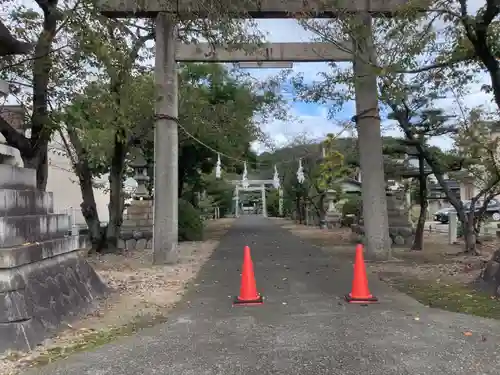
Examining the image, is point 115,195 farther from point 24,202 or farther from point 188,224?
point 24,202

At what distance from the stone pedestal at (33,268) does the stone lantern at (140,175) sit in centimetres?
1072

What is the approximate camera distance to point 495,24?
9398 millimetres

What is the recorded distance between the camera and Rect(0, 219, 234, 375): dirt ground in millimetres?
5074

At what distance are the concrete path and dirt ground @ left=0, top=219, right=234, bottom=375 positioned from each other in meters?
0.30

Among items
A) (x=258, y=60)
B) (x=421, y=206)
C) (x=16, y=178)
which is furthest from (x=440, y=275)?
(x=16, y=178)

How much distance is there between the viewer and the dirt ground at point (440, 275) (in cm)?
707

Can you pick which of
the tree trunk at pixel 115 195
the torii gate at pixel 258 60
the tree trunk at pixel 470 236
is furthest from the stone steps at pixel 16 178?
the tree trunk at pixel 470 236

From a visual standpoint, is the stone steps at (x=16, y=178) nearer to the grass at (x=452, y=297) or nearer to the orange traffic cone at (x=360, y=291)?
the orange traffic cone at (x=360, y=291)

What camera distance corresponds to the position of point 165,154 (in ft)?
41.5

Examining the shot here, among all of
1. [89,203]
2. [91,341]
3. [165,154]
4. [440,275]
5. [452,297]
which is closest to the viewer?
[91,341]

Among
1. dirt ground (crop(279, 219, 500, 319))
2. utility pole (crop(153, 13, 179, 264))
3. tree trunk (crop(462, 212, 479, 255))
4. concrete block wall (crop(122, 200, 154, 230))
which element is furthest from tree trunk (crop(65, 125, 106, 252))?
tree trunk (crop(462, 212, 479, 255))

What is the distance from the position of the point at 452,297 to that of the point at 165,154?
7.70 metres

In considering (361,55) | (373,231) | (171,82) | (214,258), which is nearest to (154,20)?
(171,82)

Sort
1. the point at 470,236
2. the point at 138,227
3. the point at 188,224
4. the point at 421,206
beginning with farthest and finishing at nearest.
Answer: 1. the point at 188,224
2. the point at 138,227
3. the point at 421,206
4. the point at 470,236
